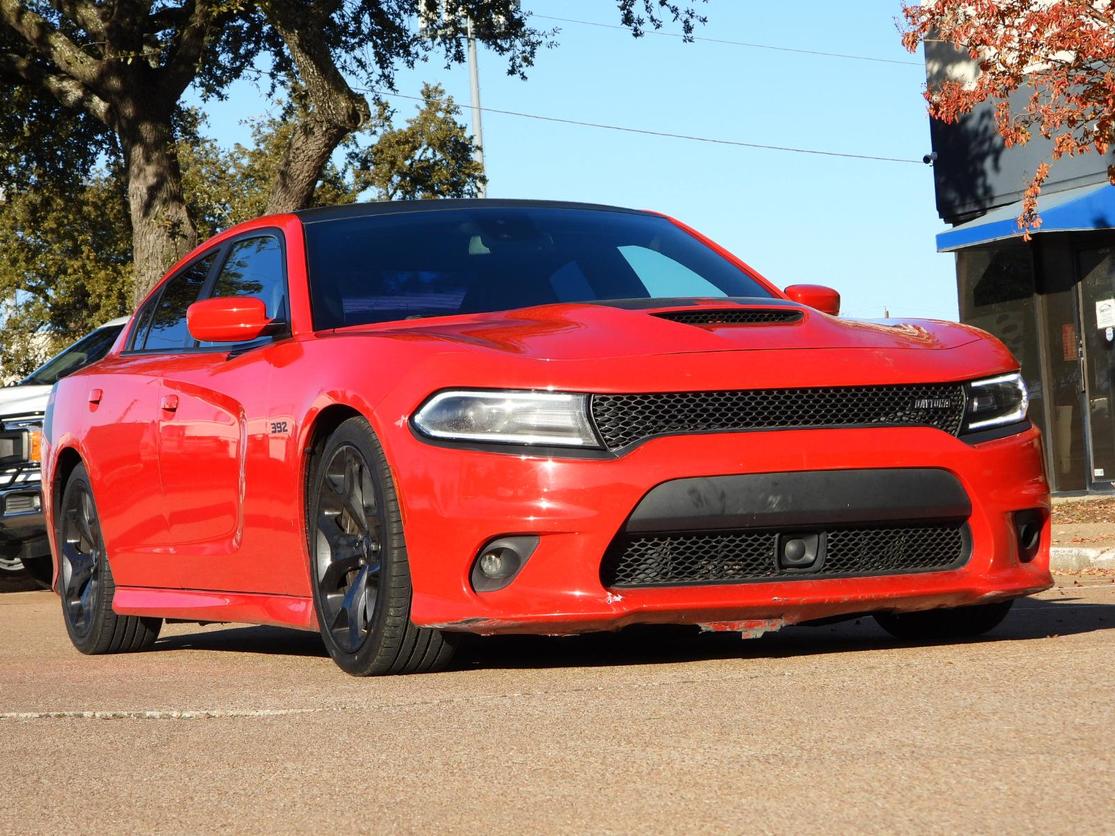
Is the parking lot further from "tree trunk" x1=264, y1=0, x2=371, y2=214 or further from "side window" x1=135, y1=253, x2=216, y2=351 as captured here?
"tree trunk" x1=264, y1=0, x2=371, y2=214

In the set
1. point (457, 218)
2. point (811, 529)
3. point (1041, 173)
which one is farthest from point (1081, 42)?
point (811, 529)

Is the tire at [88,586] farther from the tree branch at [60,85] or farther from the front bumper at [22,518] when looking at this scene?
the tree branch at [60,85]

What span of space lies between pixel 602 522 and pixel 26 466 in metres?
7.76

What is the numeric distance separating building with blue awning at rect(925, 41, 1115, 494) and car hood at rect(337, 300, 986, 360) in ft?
42.5

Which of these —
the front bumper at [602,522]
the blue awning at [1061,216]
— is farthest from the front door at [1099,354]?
the front bumper at [602,522]

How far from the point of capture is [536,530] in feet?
16.9

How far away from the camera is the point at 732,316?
18.8ft

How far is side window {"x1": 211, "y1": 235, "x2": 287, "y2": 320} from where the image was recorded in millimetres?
6578

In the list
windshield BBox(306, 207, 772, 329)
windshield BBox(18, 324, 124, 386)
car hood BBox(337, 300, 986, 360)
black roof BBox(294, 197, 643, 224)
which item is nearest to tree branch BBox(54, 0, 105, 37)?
windshield BBox(18, 324, 124, 386)

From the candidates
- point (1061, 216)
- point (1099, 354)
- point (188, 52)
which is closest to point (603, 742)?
point (1061, 216)

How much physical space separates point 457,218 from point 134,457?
159cm

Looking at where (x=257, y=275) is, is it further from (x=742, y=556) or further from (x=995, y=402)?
(x=995, y=402)

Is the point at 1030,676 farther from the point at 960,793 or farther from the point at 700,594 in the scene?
the point at 960,793

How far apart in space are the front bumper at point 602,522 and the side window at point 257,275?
4.66 feet
